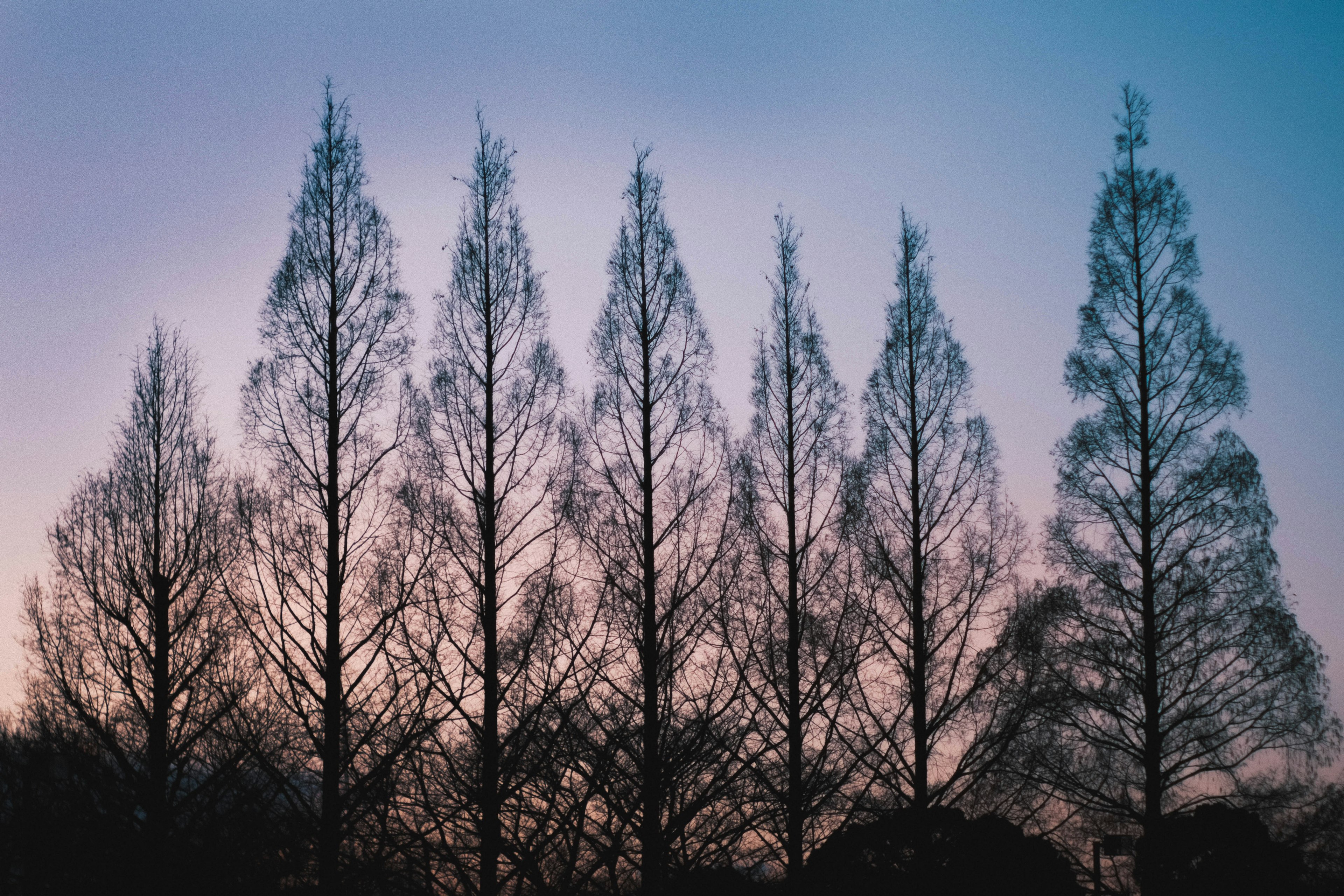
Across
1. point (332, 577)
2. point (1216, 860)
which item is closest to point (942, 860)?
point (1216, 860)

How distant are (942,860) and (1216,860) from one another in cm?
494

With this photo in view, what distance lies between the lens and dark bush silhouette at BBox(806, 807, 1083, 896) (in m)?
11.6

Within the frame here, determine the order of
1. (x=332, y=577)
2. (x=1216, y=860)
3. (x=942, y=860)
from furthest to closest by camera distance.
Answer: (x=1216, y=860) < (x=942, y=860) < (x=332, y=577)

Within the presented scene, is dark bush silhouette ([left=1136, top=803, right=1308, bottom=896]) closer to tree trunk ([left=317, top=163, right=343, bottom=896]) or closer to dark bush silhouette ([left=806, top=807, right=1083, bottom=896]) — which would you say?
dark bush silhouette ([left=806, top=807, right=1083, bottom=896])

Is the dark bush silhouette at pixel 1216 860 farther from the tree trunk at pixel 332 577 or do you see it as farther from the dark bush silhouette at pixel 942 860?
the tree trunk at pixel 332 577

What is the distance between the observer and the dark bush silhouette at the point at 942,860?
11.6 meters

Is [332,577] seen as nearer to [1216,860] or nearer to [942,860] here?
[942,860]

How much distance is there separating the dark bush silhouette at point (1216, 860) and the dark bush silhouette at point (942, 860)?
158 centimetres

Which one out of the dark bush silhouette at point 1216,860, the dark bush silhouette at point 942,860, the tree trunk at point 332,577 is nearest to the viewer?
the tree trunk at point 332,577

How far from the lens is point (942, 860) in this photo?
13602mm

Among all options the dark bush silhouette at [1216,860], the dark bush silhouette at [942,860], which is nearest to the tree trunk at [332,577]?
the dark bush silhouette at [942,860]

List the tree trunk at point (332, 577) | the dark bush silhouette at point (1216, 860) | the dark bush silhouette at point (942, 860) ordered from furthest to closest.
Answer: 1. the dark bush silhouette at point (1216, 860)
2. the dark bush silhouette at point (942, 860)
3. the tree trunk at point (332, 577)

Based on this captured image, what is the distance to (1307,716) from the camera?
15.0m

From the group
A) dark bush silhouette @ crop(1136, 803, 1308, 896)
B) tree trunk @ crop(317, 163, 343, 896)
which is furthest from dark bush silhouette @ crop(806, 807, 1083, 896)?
tree trunk @ crop(317, 163, 343, 896)
